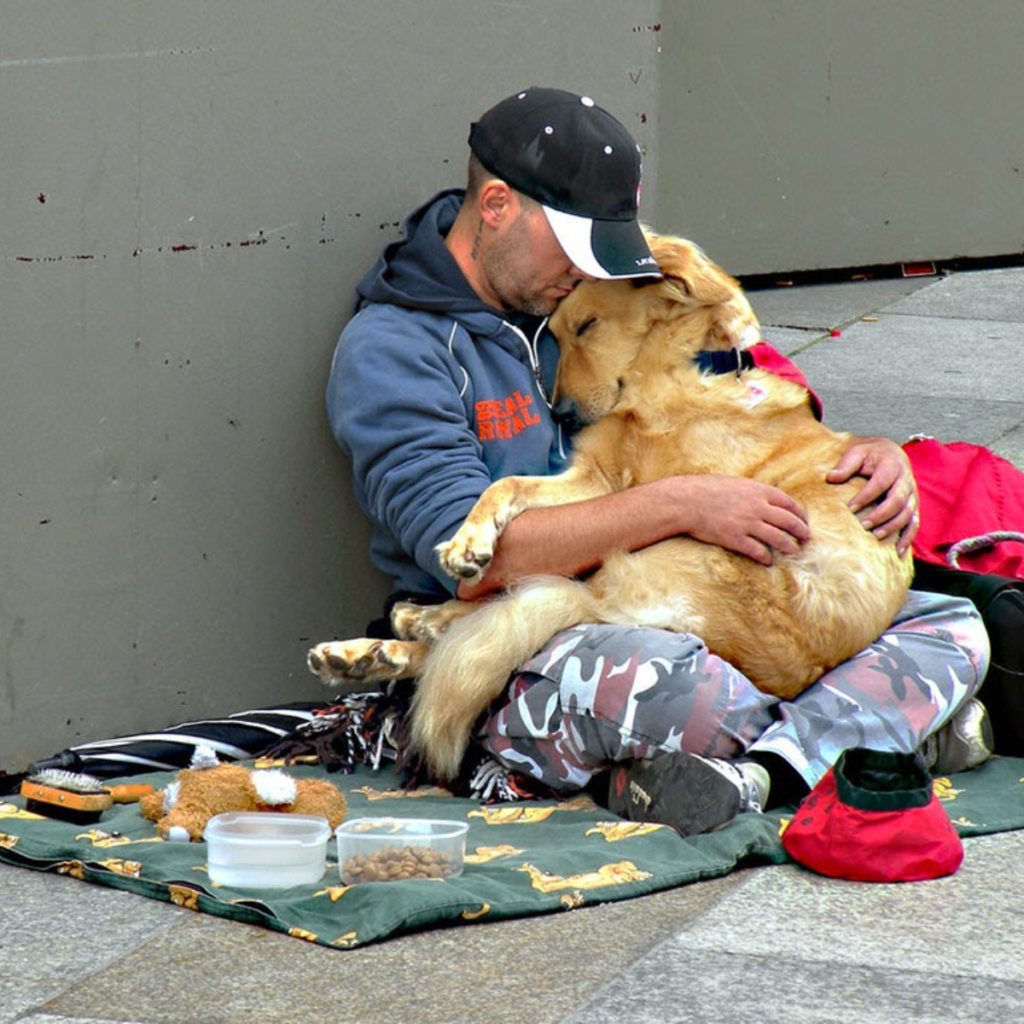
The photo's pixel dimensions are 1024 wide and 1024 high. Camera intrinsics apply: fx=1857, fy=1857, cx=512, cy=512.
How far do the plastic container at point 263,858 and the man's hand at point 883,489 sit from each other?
56.0 inches

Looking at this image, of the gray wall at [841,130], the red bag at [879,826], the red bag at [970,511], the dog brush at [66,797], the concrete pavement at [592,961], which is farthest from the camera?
the gray wall at [841,130]

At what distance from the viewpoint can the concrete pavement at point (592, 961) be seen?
2740mm

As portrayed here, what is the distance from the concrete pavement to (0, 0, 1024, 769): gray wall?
34.6 inches

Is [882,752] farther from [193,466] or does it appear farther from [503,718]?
[193,466]

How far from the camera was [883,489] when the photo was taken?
401cm

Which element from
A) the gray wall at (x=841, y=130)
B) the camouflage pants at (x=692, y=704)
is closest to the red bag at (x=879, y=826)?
the camouflage pants at (x=692, y=704)

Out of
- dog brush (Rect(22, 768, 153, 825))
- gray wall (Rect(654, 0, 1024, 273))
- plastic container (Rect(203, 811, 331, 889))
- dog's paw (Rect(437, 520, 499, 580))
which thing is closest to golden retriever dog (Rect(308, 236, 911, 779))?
dog's paw (Rect(437, 520, 499, 580))

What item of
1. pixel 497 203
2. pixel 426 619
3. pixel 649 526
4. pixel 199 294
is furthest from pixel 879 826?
pixel 199 294

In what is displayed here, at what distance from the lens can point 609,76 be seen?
189 inches

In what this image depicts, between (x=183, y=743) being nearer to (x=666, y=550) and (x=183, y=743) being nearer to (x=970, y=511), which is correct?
(x=666, y=550)

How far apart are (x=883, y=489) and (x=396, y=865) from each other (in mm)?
1444

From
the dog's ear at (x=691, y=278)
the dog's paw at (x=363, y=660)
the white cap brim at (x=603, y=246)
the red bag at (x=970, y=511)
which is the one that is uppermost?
the white cap brim at (x=603, y=246)

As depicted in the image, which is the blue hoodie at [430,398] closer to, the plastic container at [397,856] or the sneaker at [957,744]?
the plastic container at [397,856]

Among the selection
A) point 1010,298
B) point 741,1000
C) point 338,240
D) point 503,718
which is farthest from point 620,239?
point 1010,298
